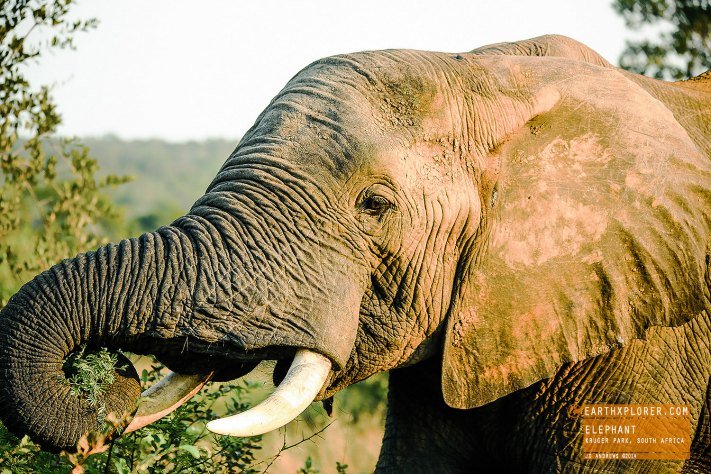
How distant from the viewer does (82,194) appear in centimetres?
776

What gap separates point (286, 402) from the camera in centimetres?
387

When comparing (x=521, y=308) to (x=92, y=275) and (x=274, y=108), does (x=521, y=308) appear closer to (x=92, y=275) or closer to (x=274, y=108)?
(x=274, y=108)

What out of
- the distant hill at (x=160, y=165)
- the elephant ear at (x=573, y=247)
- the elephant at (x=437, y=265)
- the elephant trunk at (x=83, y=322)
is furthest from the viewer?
the distant hill at (x=160, y=165)

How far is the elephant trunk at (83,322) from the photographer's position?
363 centimetres

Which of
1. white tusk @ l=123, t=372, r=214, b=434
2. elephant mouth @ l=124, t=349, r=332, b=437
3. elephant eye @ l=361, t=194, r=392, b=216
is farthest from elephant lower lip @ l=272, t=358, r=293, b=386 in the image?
elephant eye @ l=361, t=194, r=392, b=216

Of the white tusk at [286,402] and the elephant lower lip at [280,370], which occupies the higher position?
the white tusk at [286,402]

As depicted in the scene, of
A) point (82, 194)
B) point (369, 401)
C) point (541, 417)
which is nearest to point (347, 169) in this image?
point (541, 417)

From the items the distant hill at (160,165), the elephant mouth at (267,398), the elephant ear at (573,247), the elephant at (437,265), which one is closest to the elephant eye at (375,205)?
the elephant at (437,265)

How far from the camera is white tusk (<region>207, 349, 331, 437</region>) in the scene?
3.73 meters

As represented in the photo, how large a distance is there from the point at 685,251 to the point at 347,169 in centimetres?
159

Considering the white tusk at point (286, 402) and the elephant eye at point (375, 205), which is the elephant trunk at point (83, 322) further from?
the elephant eye at point (375, 205)

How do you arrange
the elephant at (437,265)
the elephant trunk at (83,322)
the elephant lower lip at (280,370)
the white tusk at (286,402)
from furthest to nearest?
the elephant lower lip at (280,370)
the elephant at (437,265)
the white tusk at (286,402)
the elephant trunk at (83,322)

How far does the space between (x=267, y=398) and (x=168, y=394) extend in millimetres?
437

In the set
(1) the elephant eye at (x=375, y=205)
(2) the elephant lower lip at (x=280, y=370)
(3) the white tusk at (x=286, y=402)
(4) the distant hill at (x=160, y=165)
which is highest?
(1) the elephant eye at (x=375, y=205)
